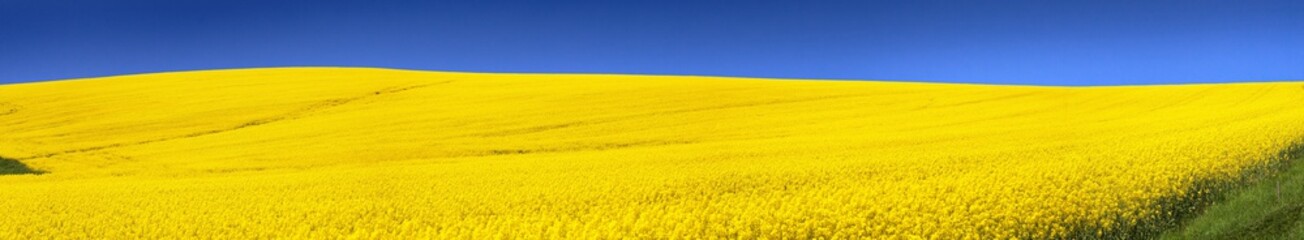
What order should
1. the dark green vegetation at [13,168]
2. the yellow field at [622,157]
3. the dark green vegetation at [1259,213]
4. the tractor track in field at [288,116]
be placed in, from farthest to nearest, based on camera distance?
the tractor track in field at [288,116] → the dark green vegetation at [13,168] → the yellow field at [622,157] → the dark green vegetation at [1259,213]

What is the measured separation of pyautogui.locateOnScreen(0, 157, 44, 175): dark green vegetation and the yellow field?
0.37 metres

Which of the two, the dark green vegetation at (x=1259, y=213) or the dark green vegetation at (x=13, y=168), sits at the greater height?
the dark green vegetation at (x=13, y=168)

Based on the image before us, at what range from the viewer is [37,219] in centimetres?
1073

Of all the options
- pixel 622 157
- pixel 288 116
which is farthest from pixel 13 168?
pixel 622 157

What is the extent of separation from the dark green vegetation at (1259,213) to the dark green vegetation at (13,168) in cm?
1966

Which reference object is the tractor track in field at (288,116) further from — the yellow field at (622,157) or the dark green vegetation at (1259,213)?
the dark green vegetation at (1259,213)

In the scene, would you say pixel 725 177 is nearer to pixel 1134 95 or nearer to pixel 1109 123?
pixel 1109 123

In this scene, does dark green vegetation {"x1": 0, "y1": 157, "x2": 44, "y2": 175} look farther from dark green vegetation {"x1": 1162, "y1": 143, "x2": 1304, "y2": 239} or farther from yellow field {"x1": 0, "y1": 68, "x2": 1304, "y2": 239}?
dark green vegetation {"x1": 1162, "y1": 143, "x2": 1304, "y2": 239}

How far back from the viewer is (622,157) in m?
15.4

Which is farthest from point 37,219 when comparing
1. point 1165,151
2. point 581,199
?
point 1165,151

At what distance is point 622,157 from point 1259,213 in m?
9.01

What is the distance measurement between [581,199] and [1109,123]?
12.6 meters

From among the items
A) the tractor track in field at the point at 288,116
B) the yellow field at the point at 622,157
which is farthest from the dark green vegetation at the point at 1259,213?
the tractor track in field at the point at 288,116

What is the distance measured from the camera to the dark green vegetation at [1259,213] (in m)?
7.58
